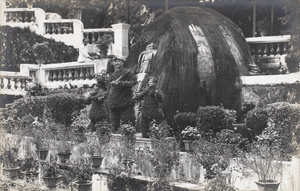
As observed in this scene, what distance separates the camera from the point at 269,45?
16.6m

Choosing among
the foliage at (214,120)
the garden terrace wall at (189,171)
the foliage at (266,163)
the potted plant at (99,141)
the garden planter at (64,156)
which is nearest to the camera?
the foliage at (266,163)

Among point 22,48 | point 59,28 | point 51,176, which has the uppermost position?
point 59,28

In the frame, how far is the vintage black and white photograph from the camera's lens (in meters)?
9.88

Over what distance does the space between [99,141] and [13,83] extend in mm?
9110

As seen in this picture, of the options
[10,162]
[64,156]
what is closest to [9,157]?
[10,162]

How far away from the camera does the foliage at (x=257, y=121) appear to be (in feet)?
41.4

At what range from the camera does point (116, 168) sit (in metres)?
10.6

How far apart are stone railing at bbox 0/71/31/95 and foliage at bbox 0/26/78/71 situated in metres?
1.25

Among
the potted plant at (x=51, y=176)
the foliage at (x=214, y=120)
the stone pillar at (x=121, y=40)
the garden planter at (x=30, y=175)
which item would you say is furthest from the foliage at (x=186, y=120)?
the stone pillar at (x=121, y=40)

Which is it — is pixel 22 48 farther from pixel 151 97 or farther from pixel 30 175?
pixel 30 175

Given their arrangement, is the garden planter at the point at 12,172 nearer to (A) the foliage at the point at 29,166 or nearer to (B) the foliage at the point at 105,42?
(A) the foliage at the point at 29,166

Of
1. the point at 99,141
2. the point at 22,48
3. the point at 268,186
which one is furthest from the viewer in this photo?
the point at 22,48

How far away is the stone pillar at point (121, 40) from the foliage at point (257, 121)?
7659 millimetres

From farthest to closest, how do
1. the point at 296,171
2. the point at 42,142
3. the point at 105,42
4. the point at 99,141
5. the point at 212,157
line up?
1. the point at 105,42
2. the point at 42,142
3. the point at 99,141
4. the point at 212,157
5. the point at 296,171
